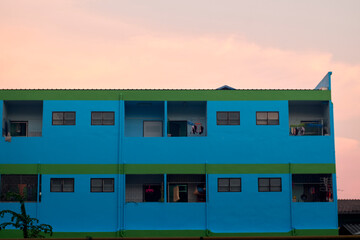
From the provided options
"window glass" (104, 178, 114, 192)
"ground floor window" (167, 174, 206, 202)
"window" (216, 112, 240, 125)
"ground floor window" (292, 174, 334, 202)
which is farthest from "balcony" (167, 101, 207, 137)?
"ground floor window" (292, 174, 334, 202)

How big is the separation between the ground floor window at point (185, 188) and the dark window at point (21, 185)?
8.53 meters

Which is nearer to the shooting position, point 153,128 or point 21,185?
point 21,185

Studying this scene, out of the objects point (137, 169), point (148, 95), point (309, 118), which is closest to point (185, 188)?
point (137, 169)

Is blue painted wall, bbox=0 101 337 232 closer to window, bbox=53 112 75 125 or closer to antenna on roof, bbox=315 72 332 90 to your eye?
window, bbox=53 112 75 125

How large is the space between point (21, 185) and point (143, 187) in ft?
25.4

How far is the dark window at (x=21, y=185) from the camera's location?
32.8 m

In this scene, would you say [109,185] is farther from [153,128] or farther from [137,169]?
[153,128]

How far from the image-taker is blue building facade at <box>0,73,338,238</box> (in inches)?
1265

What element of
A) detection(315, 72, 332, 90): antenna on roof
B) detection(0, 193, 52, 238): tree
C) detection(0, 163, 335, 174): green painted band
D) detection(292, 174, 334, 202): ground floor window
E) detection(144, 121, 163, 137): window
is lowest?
detection(0, 193, 52, 238): tree

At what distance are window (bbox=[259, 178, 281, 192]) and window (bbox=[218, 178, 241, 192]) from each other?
1440mm

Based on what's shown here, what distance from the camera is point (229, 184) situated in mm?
32469

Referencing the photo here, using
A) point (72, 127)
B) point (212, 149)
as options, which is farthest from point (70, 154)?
point (212, 149)

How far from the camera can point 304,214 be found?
32.4 metres

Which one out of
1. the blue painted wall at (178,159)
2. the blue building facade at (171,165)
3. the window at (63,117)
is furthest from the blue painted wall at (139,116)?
the window at (63,117)
